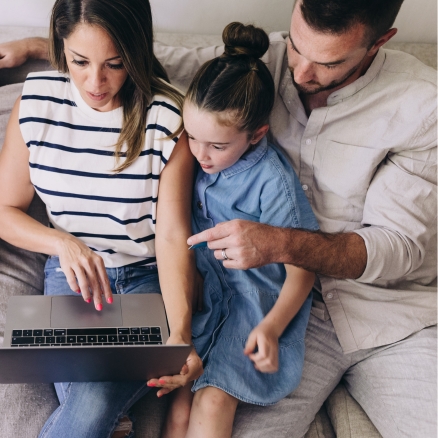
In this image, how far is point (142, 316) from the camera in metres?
1.38

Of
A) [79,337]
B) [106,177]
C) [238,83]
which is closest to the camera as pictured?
[79,337]

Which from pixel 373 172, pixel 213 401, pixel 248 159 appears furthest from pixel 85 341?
pixel 373 172

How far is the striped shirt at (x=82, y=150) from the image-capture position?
4.76ft

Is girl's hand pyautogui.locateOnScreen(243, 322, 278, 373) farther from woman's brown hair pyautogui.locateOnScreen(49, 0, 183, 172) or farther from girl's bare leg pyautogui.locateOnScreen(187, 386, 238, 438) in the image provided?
woman's brown hair pyautogui.locateOnScreen(49, 0, 183, 172)

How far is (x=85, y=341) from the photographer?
1262 mm

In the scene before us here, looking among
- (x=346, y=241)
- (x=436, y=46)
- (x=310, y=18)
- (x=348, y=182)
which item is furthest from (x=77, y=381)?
(x=436, y=46)

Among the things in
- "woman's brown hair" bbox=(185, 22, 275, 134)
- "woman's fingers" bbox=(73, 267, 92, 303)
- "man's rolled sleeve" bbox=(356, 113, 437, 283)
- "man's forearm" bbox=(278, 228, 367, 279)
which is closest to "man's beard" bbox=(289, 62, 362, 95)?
"woman's brown hair" bbox=(185, 22, 275, 134)

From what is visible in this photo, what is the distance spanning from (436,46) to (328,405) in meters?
1.25

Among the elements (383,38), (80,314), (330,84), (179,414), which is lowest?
(179,414)

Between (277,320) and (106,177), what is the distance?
0.57 metres

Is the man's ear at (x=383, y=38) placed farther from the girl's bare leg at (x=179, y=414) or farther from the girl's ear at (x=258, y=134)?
the girl's bare leg at (x=179, y=414)

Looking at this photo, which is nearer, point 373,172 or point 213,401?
point 213,401

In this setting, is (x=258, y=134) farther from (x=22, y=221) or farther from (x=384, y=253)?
(x=22, y=221)

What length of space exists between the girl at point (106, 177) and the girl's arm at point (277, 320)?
16 centimetres
